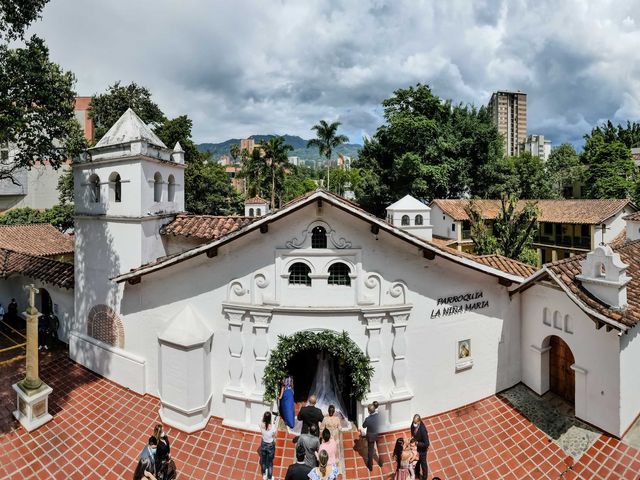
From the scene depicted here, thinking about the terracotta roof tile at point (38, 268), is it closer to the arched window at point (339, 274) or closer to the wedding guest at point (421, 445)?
the arched window at point (339, 274)

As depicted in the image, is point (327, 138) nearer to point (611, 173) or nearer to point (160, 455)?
point (611, 173)

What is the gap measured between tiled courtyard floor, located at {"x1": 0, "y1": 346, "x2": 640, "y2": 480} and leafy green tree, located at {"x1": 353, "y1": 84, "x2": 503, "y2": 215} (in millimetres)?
32572

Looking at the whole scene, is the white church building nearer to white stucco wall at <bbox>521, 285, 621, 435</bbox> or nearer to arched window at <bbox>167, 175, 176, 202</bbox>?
white stucco wall at <bbox>521, 285, 621, 435</bbox>

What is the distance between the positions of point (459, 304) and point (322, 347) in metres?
4.28

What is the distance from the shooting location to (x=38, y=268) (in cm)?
1563

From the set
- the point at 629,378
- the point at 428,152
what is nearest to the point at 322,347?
the point at 629,378

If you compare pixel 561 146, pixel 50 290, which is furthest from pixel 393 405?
pixel 561 146

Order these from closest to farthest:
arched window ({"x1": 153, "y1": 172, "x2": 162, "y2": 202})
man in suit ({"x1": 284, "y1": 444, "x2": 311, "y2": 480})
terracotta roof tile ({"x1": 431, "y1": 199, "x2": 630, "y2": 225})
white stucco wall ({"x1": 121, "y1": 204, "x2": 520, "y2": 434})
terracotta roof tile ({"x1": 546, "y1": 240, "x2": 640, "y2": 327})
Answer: man in suit ({"x1": 284, "y1": 444, "x2": 311, "y2": 480})
terracotta roof tile ({"x1": 546, "y1": 240, "x2": 640, "y2": 327})
white stucco wall ({"x1": 121, "y1": 204, "x2": 520, "y2": 434})
arched window ({"x1": 153, "y1": 172, "x2": 162, "y2": 202})
terracotta roof tile ({"x1": 431, "y1": 199, "x2": 630, "y2": 225})

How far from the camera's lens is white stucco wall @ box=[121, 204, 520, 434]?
32.9 ft

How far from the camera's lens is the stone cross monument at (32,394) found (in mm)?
9852

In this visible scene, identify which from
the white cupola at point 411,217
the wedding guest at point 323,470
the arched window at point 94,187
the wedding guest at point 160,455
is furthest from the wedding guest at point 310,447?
the white cupola at point 411,217

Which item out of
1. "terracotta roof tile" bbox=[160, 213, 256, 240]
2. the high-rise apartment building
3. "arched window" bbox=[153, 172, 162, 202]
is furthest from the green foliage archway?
the high-rise apartment building

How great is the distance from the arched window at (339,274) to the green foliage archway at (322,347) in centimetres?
135

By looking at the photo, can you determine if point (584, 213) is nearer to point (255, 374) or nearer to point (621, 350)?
point (621, 350)
